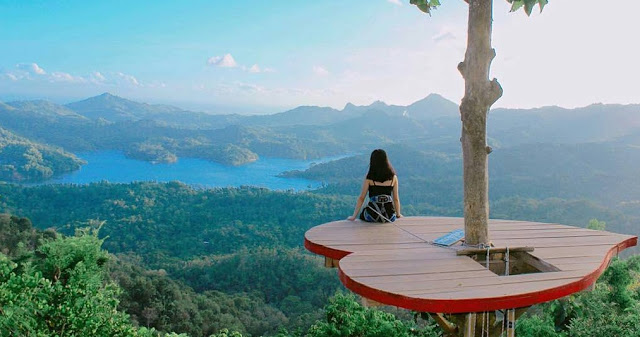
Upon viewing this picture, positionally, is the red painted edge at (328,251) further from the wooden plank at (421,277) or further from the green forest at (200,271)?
the green forest at (200,271)

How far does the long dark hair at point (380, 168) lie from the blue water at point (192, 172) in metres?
→ 82.8

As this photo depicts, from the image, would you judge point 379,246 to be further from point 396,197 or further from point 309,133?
point 309,133

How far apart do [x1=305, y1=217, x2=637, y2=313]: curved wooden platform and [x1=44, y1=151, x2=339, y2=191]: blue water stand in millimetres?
83202

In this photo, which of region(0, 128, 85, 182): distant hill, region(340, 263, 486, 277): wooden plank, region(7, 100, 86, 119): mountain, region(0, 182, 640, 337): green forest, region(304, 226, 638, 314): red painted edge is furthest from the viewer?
region(7, 100, 86, 119): mountain

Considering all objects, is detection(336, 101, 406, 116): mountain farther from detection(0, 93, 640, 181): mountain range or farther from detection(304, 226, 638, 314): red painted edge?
detection(304, 226, 638, 314): red painted edge

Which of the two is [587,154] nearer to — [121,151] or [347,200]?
[347,200]

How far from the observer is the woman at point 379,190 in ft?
12.8

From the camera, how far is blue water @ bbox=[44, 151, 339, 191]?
95.7 m

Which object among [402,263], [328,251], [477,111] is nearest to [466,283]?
[402,263]

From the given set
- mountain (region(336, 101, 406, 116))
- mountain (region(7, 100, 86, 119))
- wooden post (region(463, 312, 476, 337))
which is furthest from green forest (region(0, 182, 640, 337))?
mountain (region(7, 100, 86, 119))

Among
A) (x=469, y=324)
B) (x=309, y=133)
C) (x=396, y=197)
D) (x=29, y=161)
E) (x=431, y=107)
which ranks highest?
(x=431, y=107)

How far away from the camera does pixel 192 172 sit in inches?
4176

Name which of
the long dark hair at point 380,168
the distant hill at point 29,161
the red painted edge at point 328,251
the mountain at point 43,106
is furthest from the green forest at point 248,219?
the mountain at point 43,106

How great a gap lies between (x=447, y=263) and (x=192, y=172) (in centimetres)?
10765
